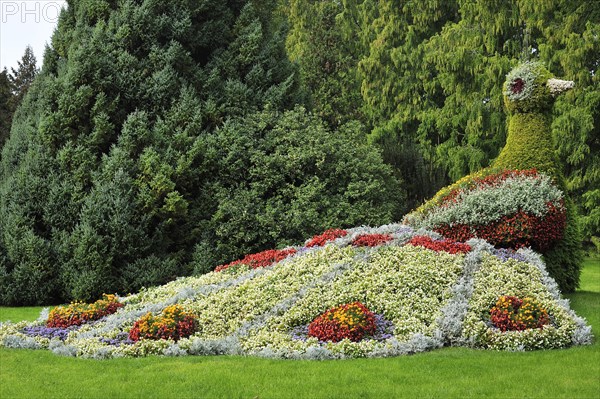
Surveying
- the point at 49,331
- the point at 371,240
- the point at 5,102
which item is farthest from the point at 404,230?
the point at 5,102

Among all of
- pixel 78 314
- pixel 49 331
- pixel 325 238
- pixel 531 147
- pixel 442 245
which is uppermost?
pixel 531 147

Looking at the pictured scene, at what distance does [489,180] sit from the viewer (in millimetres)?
12844

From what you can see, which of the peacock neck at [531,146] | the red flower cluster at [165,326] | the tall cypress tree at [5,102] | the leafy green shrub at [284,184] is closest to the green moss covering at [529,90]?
the peacock neck at [531,146]

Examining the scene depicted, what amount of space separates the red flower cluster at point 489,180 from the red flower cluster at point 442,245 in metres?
1.35

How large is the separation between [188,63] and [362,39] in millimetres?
17958

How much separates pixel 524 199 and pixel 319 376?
644 centimetres

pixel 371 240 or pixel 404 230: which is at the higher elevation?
pixel 404 230

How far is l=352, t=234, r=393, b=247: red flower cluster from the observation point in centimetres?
1210

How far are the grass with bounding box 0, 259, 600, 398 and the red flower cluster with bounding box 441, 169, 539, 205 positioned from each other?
4799 millimetres

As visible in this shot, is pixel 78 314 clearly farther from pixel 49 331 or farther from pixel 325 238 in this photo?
pixel 325 238

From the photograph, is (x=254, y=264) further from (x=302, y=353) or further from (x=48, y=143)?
(x=48, y=143)

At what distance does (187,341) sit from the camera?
8867 mm

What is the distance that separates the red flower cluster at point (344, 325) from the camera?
8.68 m

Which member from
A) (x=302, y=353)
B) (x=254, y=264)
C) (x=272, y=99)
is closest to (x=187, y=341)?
(x=302, y=353)
